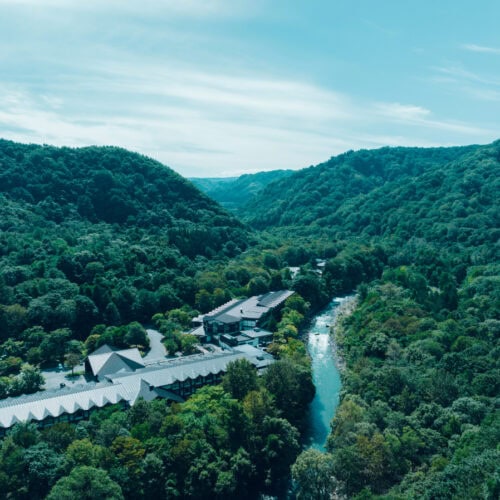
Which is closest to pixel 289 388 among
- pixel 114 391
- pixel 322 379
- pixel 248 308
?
pixel 322 379

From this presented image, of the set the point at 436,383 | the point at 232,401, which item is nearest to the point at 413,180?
the point at 436,383

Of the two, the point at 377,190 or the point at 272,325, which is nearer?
the point at 272,325

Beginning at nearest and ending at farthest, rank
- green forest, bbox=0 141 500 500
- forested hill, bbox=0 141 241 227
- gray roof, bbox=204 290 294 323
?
green forest, bbox=0 141 500 500 → gray roof, bbox=204 290 294 323 → forested hill, bbox=0 141 241 227

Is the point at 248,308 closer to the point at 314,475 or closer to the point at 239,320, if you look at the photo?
the point at 239,320

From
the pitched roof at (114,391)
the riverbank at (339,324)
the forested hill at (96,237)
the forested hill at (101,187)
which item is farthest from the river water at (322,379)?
the forested hill at (101,187)

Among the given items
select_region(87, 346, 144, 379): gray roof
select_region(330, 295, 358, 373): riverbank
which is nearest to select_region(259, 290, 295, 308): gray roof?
select_region(330, 295, 358, 373): riverbank

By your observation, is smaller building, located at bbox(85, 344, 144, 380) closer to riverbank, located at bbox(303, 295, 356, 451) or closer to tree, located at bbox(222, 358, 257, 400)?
tree, located at bbox(222, 358, 257, 400)
